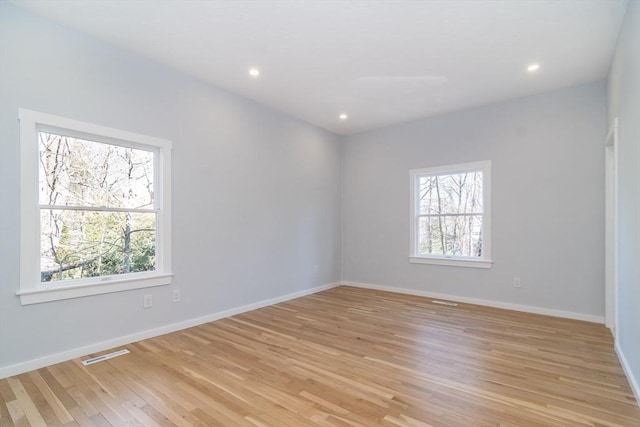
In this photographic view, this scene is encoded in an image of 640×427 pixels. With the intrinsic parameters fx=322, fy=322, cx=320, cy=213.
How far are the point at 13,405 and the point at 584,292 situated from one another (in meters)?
5.51

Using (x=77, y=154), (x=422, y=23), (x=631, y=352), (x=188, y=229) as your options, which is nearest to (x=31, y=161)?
(x=77, y=154)

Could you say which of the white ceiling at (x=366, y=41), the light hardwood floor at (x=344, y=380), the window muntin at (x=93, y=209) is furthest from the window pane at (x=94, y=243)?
the white ceiling at (x=366, y=41)

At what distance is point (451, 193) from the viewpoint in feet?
16.5

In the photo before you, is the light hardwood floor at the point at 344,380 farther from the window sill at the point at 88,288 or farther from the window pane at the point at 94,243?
the window pane at the point at 94,243

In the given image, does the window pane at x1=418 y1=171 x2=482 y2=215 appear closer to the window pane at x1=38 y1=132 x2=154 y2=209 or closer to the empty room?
the empty room

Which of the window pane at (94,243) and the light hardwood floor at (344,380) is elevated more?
the window pane at (94,243)

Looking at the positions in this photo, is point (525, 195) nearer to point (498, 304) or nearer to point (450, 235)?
point (450, 235)

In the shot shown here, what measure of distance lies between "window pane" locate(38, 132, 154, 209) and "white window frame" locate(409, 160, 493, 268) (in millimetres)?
3854

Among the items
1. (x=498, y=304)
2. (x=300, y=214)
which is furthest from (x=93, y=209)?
(x=498, y=304)

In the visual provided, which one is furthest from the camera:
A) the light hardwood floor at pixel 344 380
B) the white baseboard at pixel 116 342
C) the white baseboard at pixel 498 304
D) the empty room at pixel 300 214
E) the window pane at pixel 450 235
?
the window pane at pixel 450 235

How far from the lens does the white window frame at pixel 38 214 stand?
2.56 meters

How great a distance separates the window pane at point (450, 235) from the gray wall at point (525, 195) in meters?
0.25

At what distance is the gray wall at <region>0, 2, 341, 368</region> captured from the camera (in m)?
2.53

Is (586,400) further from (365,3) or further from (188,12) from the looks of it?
(188,12)
